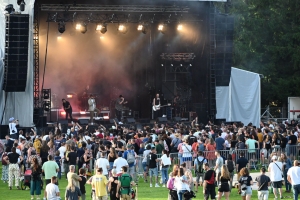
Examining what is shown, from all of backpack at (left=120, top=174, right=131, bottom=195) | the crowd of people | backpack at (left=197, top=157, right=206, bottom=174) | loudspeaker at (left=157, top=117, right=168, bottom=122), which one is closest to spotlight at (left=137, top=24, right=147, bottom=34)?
loudspeaker at (left=157, top=117, right=168, bottom=122)

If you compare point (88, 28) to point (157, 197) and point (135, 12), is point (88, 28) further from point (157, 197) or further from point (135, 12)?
point (157, 197)

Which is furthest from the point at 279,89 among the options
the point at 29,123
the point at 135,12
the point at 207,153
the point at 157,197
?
the point at 157,197

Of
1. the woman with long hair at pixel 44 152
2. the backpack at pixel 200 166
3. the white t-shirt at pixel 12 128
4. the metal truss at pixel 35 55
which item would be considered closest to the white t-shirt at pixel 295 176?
the backpack at pixel 200 166

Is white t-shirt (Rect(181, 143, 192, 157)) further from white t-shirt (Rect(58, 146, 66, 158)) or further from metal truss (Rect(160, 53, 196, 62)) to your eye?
metal truss (Rect(160, 53, 196, 62))

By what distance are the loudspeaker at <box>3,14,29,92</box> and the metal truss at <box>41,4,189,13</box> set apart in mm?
3407

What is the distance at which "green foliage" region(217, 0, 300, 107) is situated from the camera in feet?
177

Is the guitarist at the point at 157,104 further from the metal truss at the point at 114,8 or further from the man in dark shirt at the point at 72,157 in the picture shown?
the man in dark shirt at the point at 72,157

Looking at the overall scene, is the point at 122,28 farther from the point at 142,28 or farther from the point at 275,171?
the point at 275,171

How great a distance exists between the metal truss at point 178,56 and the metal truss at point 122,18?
6.89 feet

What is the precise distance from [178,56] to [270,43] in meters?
15.4

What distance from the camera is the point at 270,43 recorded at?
5534 cm

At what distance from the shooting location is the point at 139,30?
140 ft

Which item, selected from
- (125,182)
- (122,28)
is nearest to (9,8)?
(122,28)

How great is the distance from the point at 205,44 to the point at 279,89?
15713 mm
